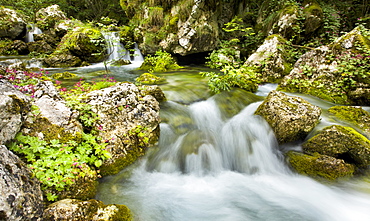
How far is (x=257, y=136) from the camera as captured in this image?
4379 mm

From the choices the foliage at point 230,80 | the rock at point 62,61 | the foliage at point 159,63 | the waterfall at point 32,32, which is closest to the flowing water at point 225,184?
the foliage at point 230,80

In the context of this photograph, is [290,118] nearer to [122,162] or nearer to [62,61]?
[122,162]

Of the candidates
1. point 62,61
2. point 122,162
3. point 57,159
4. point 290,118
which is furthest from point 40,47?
point 290,118

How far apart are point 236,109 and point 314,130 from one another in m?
2.02

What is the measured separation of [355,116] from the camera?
4.68 meters

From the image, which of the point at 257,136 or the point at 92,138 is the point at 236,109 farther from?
Answer: the point at 92,138

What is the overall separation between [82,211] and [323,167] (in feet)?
13.4

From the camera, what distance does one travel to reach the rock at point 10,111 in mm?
2338

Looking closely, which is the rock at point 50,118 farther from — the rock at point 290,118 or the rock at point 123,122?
the rock at point 290,118

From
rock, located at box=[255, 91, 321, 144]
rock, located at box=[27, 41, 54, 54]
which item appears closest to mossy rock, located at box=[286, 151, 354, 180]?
rock, located at box=[255, 91, 321, 144]

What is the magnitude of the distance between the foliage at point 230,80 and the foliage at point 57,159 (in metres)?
4.43

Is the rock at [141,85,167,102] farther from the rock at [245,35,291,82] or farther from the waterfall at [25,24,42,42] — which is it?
the waterfall at [25,24,42,42]

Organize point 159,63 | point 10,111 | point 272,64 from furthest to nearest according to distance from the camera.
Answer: point 159,63 → point 272,64 → point 10,111

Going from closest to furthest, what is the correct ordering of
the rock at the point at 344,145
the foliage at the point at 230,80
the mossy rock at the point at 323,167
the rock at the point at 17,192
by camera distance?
the rock at the point at 17,192
the mossy rock at the point at 323,167
the rock at the point at 344,145
the foliage at the point at 230,80
